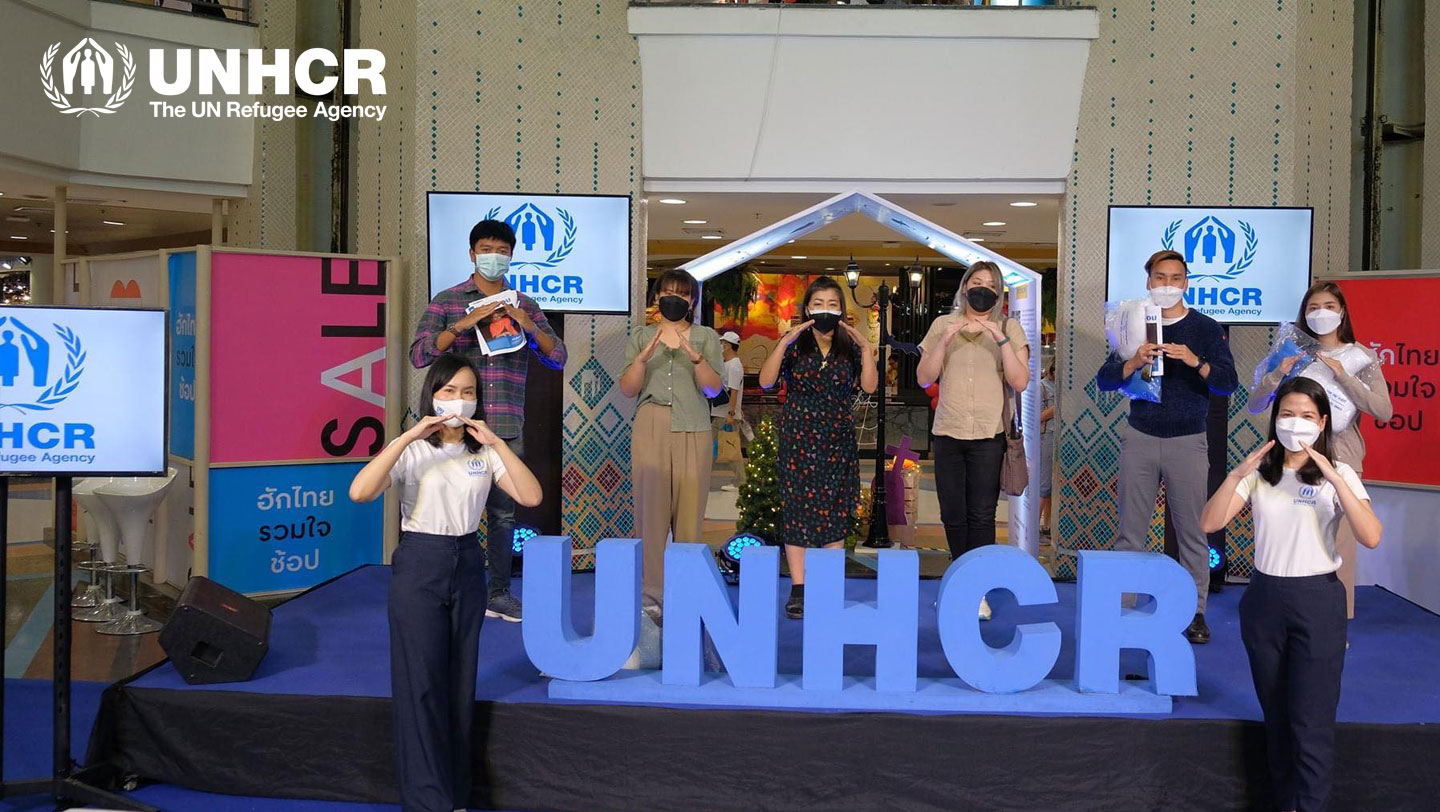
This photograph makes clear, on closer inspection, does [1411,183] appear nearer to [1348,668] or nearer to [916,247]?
[1348,668]

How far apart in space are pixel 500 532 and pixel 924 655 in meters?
1.63

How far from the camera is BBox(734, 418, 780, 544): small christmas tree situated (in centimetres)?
612

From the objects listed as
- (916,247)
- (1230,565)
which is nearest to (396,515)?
(1230,565)

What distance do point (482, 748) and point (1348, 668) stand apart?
289 centimetres

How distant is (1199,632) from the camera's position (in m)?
4.44

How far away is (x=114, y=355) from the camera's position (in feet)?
11.3

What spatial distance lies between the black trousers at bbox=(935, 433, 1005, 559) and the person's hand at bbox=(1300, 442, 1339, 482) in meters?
1.44

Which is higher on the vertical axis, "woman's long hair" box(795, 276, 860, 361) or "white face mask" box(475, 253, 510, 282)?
"white face mask" box(475, 253, 510, 282)

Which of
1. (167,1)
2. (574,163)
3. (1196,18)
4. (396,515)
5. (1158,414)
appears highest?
(167,1)

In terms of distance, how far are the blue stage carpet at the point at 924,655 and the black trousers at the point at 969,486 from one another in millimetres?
378

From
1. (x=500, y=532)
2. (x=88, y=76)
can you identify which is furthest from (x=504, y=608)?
(x=88, y=76)

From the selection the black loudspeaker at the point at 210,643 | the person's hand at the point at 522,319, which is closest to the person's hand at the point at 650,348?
the person's hand at the point at 522,319

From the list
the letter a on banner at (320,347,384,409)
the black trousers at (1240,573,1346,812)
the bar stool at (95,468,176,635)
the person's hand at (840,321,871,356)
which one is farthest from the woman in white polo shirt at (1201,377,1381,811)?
the bar stool at (95,468,176,635)

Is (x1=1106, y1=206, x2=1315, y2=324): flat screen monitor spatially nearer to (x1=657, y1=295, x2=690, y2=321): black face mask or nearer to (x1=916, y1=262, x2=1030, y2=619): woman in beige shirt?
(x1=916, y1=262, x2=1030, y2=619): woman in beige shirt
